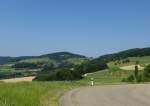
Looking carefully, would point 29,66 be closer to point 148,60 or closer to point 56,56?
point 56,56

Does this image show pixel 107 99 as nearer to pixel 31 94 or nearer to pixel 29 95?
pixel 31 94

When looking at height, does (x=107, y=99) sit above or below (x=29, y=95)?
below

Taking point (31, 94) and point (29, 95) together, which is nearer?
point (29, 95)

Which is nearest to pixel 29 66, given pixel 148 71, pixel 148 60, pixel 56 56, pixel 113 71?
pixel 56 56

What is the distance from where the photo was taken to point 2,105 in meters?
13.0

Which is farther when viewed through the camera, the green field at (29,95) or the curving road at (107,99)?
the curving road at (107,99)

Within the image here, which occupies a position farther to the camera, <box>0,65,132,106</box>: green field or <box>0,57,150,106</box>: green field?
<box>0,57,150,106</box>: green field

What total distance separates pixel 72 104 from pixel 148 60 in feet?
210

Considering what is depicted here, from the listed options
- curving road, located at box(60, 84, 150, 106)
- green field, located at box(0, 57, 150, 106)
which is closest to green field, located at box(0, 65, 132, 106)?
green field, located at box(0, 57, 150, 106)

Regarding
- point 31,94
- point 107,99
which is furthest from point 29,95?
point 107,99

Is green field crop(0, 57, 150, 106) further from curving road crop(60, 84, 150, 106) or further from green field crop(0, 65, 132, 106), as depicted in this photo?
curving road crop(60, 84, 150, 106)

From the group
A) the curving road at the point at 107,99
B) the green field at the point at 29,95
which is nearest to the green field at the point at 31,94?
the green field at the point at 29,95

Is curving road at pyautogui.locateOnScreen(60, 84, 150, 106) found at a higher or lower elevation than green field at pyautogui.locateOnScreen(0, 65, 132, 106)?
lower

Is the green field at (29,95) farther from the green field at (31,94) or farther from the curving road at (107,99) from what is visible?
the curving road at (107,99)
